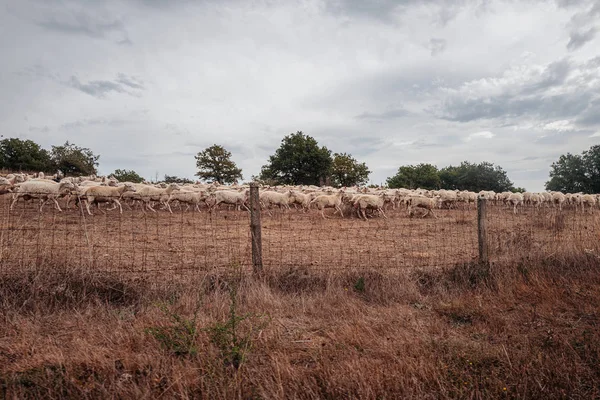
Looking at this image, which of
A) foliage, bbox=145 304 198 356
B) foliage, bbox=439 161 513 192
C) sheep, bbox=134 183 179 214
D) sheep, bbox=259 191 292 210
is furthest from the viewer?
foliage, bbox=439 161 513 192

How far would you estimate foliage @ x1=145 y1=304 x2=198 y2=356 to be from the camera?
372cm

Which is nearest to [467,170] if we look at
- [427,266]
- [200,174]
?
[200,174]

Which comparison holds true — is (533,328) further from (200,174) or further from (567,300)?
(200,174)

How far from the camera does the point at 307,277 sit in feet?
20.5

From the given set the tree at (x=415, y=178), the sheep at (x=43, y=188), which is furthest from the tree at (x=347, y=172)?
the sheep at (x=43, y=188)

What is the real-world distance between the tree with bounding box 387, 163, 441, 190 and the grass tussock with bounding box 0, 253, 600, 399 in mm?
65311

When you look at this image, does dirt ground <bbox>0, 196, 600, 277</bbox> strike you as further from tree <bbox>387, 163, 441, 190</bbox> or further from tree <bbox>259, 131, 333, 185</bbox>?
tree <bbox>387, 163, 441, 190</bbox>

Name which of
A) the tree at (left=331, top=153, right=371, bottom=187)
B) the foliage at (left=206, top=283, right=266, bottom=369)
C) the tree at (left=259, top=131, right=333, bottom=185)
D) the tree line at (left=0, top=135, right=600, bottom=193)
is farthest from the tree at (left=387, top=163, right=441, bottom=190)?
the foliage at (left=206, top=283, right=266, bottom=369)

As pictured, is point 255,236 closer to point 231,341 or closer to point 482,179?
point 231,341

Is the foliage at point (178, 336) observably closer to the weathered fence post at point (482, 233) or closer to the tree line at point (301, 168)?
the weathered fence post at point (482, 233)

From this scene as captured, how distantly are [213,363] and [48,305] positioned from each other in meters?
3.05

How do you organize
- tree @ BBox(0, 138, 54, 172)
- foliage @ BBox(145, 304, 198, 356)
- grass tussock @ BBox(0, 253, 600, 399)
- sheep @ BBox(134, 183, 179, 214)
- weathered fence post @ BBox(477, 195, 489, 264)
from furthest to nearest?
tree @ BBox(0, 138, 54, 172) → sheep @ BBox(134, 183, 179, 214) → weathered fence post @ BBox(477, 195, 489, 264) → foliage @ BBox(145, 304, 198, 356) → grass tussock @ BBox(0, 253, 600, 399)

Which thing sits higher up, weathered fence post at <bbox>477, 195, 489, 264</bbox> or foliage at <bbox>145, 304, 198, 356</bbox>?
weathered fence post at <bbox>477, 195, 489, 264</bbox>

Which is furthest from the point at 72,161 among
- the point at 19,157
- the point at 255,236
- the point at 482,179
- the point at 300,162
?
the point at 482,179
